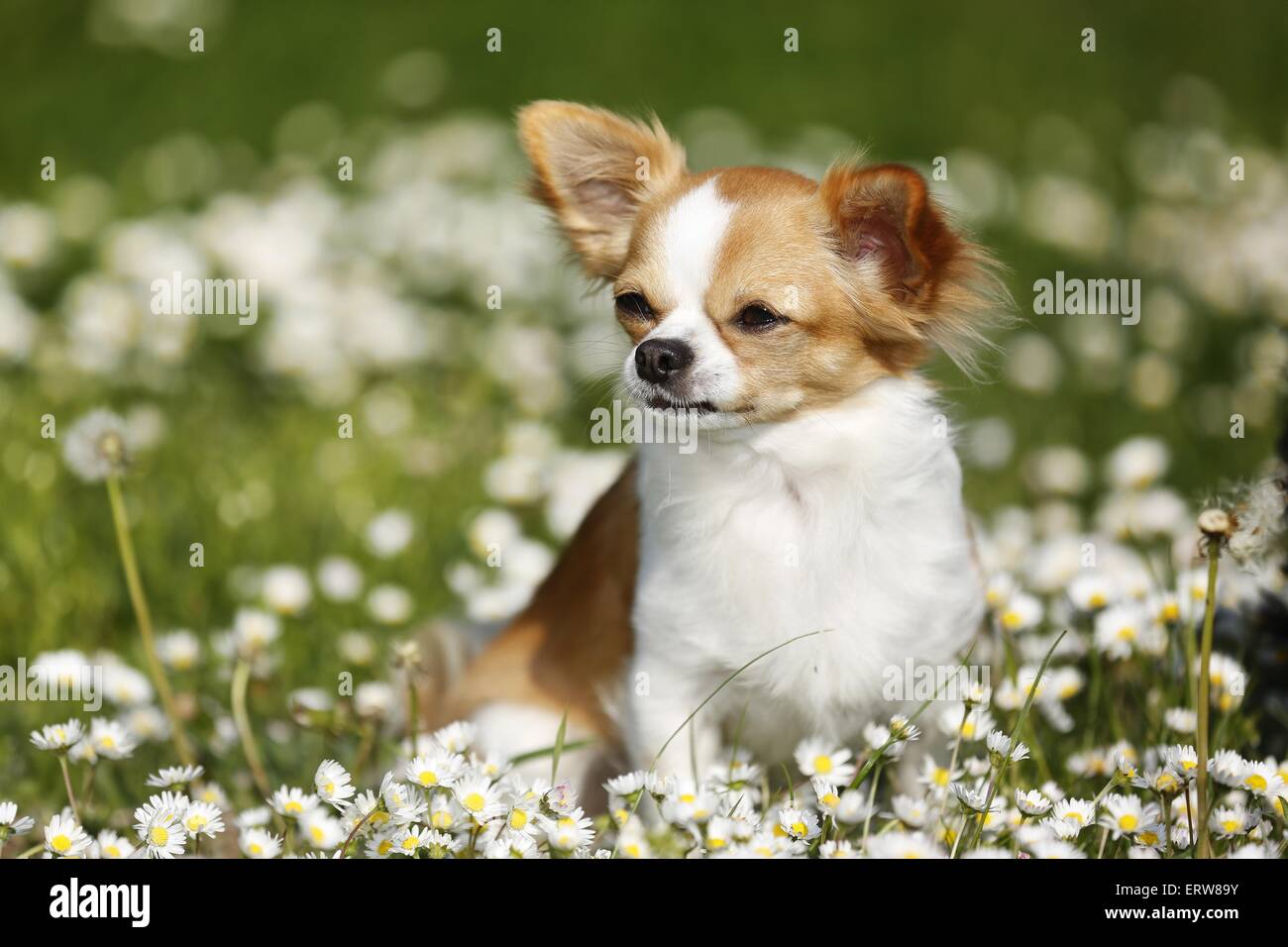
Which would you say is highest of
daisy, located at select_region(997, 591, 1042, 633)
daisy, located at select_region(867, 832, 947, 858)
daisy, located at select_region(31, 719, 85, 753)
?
daisy, located at select_region(997, 591, 1042, 633)

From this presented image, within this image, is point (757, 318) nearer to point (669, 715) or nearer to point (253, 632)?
point (669, 715)

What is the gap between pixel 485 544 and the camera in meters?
4.55

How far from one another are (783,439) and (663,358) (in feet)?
1.21

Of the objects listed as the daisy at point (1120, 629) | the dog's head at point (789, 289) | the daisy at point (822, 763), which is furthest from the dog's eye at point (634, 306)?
the daisy at point (1120, 629)

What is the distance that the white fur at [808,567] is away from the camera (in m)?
3.10

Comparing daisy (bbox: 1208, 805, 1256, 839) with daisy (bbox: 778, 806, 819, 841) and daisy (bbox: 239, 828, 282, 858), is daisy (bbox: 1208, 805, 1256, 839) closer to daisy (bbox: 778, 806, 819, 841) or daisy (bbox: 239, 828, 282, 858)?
daisy (bbox: 778, 806, 819, 841)

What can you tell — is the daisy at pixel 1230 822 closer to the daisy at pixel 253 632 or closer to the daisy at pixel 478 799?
the daisy at pixel 478 799

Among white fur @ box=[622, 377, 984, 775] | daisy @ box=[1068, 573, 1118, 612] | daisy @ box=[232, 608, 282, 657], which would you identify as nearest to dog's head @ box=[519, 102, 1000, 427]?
white fur @ box=[622, 377, 984, 775]

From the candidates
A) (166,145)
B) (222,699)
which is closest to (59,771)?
(222,699)

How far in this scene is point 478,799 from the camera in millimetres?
2641

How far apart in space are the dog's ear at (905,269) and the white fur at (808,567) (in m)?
0.12

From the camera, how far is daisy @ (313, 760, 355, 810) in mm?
2627

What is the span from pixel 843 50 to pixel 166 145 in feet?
15.1
